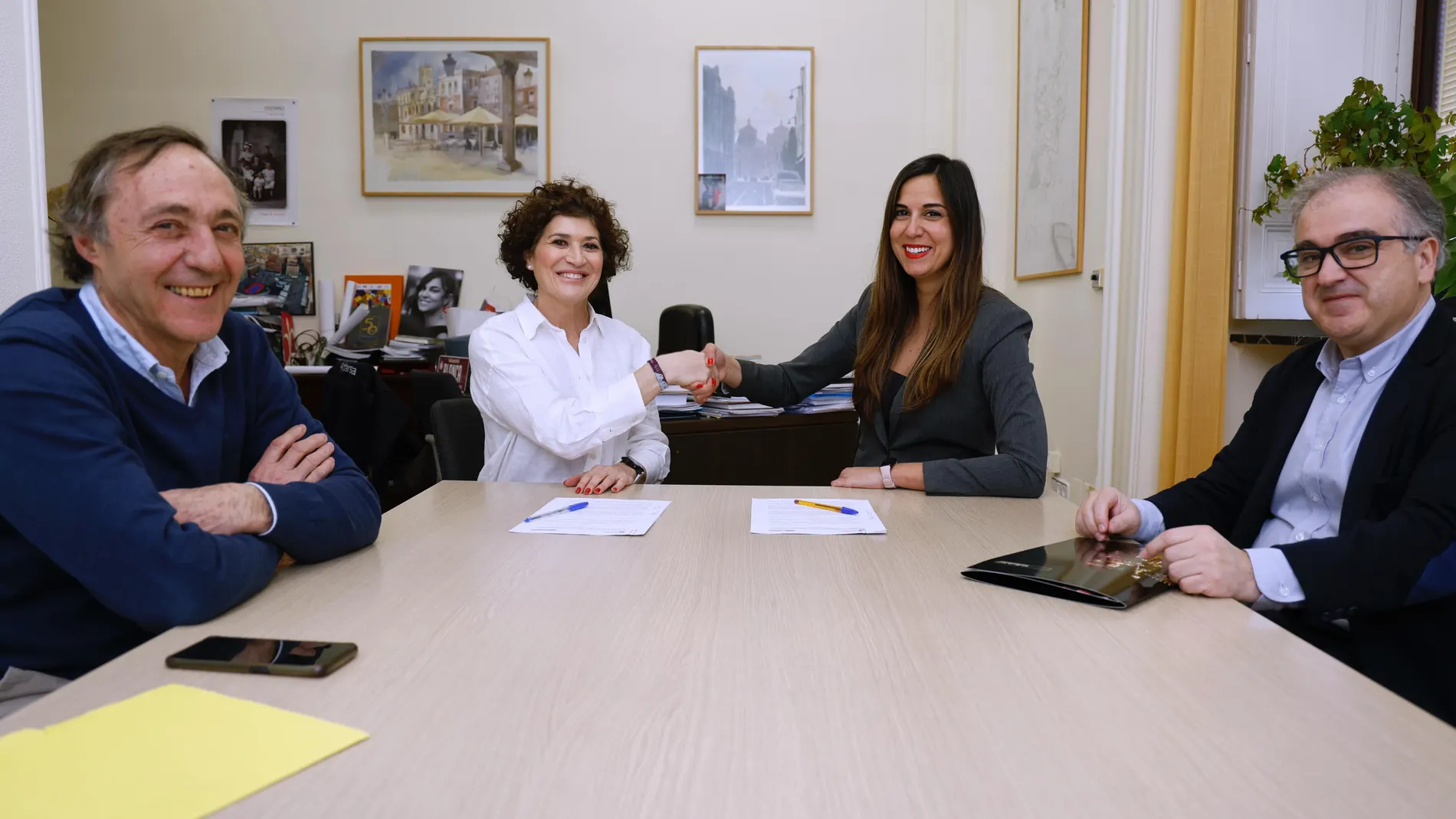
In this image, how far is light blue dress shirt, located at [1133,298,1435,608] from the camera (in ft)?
5.06

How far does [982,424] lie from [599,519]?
0.92m

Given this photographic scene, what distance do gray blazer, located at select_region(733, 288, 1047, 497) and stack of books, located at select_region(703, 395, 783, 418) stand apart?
0.36 m

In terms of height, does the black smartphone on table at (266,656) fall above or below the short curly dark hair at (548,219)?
below

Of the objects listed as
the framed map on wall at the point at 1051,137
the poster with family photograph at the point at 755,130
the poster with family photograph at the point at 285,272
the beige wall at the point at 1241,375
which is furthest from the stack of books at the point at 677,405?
the poster with family photograph at the point at 285,272

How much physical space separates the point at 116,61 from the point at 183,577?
4623 millimetres

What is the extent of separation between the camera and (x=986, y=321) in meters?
2.11

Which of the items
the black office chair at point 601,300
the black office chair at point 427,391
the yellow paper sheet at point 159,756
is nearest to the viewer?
the yellow paper sheet at point 159,756

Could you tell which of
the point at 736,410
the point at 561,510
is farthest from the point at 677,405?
the point at 561,510

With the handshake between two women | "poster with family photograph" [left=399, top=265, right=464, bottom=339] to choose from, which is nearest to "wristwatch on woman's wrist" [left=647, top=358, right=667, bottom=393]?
the handshake between two women

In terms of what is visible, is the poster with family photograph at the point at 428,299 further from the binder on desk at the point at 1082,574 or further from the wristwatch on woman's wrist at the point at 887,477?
the binder on desk at the point at 1082,574

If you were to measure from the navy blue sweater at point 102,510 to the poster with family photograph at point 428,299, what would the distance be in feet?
10.9

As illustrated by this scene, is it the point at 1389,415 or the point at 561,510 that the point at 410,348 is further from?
the point at 1389,415

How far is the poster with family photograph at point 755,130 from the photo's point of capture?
4660 mm

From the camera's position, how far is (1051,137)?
4156 mm
